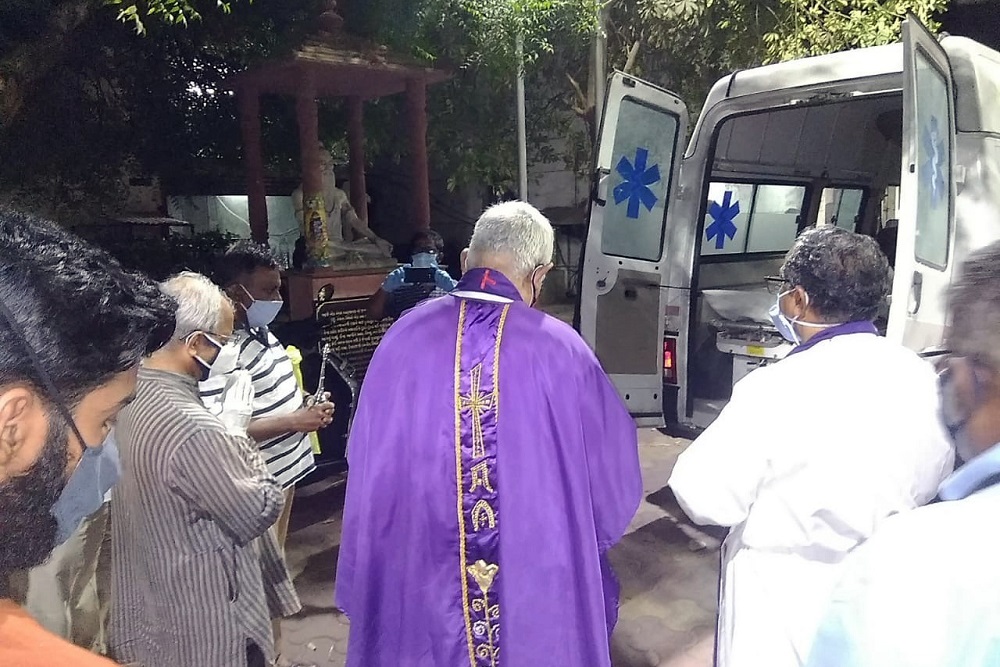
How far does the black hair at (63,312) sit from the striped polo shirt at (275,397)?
1.73 metres

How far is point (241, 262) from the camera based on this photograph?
119 inches

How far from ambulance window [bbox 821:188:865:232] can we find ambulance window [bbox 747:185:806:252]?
1.16 ft

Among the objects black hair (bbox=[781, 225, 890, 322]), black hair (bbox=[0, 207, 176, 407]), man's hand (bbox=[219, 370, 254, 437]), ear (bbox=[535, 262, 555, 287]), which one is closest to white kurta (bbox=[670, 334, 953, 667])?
black hair (bbox=[781, 225, 890, 322])

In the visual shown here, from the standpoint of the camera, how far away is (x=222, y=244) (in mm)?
7383

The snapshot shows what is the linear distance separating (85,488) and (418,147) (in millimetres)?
6908

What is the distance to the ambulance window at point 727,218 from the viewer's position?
607cm

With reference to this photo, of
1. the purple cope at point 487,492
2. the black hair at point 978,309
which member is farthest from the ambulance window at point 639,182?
the black hair at point 978,309

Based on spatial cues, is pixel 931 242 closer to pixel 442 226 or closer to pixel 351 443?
pixel 351 443

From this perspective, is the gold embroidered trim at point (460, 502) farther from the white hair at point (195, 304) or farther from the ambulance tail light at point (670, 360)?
the ambulance tail light at point (670, 360)

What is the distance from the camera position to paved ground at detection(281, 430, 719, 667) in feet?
10.0

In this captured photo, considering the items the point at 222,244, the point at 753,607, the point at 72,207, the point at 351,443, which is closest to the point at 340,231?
the point at 222,244

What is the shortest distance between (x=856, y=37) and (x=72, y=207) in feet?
24.9

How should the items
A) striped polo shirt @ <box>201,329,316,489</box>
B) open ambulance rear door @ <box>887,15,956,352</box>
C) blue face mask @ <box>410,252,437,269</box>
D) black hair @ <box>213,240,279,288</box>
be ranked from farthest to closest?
blue face mask @ <box>410,252,437,269</box> → black hair @ <box>213,240,279,288</box> → open ambulance rear door @ <box>887,15,956,352</box> → striped polo shirt @ <box>201,329,316,489</box>

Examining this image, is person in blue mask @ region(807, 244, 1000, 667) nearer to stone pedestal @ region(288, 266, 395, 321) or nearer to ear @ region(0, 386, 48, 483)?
ear @ region(0, 386, 48, 483)
